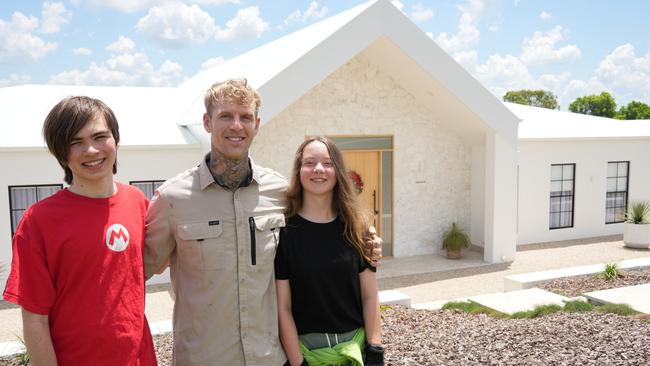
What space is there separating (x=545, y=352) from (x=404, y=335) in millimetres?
1481

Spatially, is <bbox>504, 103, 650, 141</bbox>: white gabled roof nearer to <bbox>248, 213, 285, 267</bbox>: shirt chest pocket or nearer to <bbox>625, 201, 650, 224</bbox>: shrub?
<bbox>625, 201, 650, 224</bbox>: shrub

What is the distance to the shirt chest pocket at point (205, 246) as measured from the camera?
271cm

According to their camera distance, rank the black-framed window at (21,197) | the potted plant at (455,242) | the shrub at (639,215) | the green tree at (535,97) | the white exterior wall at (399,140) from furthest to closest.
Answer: the green tree at (535,97)
the shrub at (639,215)
the potted plant at (455,242)
the white exterior wall at (399,140)
the black-framed window at (21,197)

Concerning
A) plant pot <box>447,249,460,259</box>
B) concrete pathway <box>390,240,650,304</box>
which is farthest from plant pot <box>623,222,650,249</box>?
plant pot <box>447,249,460,259</box>

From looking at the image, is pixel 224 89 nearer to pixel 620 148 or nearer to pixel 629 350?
pixel 629 350

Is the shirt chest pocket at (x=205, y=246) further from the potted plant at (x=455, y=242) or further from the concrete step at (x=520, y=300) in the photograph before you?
the potted plant at (x=455, y=242)

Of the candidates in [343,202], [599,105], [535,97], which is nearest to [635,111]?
[599,105]

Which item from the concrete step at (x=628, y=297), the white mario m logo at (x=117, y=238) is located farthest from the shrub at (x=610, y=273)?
the white mario m logo at (x=117, y=238)

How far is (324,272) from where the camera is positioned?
2.89 m

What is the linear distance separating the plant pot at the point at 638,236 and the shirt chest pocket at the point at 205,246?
1307 cm

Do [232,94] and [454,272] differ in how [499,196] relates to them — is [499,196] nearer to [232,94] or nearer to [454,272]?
[454,272]

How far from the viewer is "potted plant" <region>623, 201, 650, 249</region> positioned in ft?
42.5

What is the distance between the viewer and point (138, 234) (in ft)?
8.39

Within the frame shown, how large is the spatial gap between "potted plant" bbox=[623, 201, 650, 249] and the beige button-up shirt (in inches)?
506
